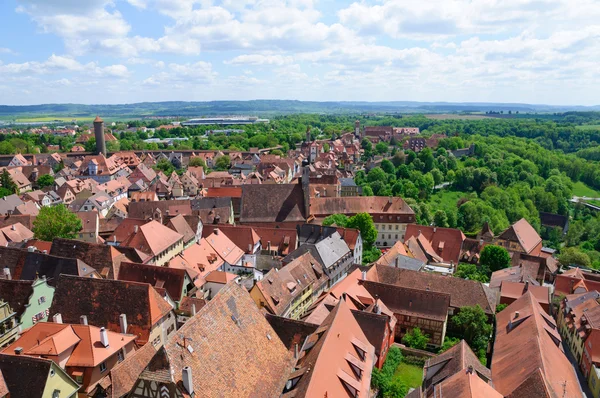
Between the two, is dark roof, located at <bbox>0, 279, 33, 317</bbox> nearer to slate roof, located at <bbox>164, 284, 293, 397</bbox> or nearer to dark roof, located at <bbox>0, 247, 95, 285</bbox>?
dark roof, located at <bbox>0, 247, 95, 285</bbox>

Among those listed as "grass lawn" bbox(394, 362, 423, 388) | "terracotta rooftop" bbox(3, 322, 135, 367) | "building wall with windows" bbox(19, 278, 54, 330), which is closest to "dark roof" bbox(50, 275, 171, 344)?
"terracotta rooftop" bbox(3, 322, 135, 367)

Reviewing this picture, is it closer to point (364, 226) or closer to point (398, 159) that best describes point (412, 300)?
point (364, 226)

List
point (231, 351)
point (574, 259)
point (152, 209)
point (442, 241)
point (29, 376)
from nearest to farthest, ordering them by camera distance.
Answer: point (231, 351) → point (29, 376) → point (442, 241) → point (574, 259) → point (152, 209)

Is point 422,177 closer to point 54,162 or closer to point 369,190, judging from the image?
point 369,190

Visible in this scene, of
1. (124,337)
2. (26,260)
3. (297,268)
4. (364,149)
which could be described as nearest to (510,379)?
(297,268)

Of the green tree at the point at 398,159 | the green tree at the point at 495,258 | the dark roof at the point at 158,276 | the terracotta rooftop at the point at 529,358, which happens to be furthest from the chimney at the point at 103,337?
the green tree at the point at 398,159

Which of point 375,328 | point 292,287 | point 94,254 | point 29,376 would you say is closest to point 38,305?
point 94,254

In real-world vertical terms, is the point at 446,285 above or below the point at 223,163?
above
